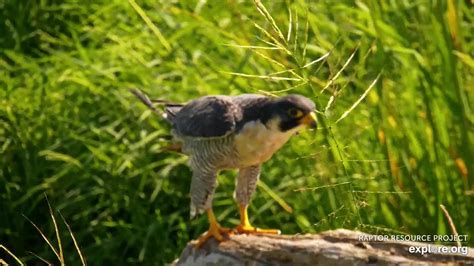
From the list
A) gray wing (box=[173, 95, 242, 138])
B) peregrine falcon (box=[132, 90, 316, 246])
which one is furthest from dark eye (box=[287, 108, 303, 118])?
gray wing (box=[173, 95, 242, 138])

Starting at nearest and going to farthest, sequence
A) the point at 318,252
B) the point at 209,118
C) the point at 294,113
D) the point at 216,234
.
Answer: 1. the point at 318,252
2. the point at 294,113
3. the point at 216,234
4. the point at 209,118

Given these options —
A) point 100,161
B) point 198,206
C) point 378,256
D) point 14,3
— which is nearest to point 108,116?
point 100,161

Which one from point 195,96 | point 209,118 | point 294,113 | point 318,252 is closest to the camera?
point 318,252

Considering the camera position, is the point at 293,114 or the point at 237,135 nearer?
the point at 293,114

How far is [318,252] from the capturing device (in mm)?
3051

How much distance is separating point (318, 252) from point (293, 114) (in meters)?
0.49

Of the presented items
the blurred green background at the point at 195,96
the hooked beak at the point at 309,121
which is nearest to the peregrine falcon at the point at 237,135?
the hooked beak at the point at 309,121

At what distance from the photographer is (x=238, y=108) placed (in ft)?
11.9

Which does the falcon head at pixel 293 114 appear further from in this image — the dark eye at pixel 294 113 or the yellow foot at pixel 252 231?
the yellow foot at pixel 252 231

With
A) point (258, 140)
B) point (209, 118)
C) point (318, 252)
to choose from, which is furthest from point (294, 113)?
point (318, 252)

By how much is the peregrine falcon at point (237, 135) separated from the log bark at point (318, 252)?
0.07 metres

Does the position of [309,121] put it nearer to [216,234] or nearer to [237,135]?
[237,135]

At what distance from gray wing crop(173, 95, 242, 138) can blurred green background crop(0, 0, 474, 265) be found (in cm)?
38

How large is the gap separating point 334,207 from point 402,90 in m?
0.57
